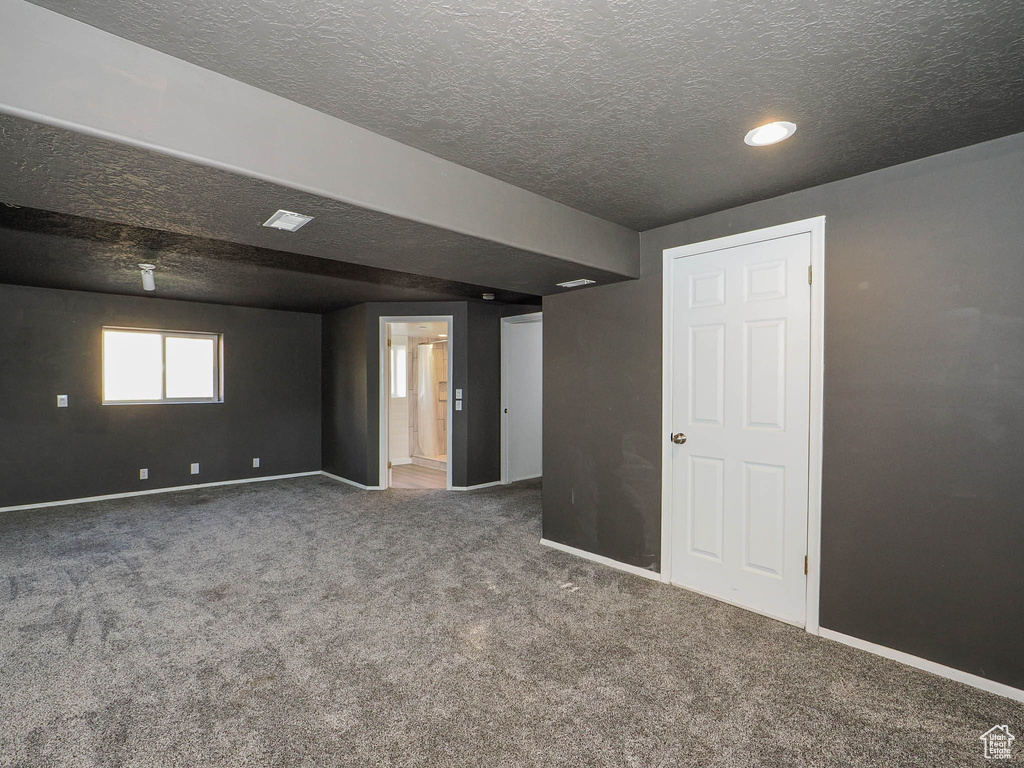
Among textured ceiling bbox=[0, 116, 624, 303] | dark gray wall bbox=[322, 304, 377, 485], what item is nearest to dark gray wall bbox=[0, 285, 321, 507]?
dark gray wall bbox=[322, 304, 377, 485]

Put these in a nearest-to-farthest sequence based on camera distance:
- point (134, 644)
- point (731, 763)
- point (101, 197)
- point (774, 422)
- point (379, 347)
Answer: point (731, 763)
point (101, 197)
point (134, 644)
point (774, 422)
point (379, 347)

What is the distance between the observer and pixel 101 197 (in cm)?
190

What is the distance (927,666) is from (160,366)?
23.5 feet

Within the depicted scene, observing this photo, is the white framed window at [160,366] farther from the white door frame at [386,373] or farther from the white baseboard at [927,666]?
the white baseboard at [927,666]

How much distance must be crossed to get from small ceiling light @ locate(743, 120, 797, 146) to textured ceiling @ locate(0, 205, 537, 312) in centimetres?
301

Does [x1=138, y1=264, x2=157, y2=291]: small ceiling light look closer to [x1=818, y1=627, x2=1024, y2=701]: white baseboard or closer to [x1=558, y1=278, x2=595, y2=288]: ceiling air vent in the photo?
[x1=558, y1=278, x2=595, y2=288]: ceiling air vent

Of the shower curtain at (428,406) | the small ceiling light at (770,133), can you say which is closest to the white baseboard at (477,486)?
the shower curtain at (428,406)

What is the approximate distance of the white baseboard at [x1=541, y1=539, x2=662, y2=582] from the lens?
3324 millimetres

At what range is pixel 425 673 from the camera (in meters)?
2.25

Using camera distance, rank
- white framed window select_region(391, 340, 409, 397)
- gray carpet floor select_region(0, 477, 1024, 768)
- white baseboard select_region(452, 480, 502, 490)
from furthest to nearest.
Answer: white framed window select_region(391, 340, 409, 397), white baseboard select_region(452, 480, 502, 490), gray carpet floor select_region(0, 477, 1024, 768)

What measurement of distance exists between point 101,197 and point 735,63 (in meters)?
2.29

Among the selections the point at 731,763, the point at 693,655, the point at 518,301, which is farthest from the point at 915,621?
the point at 518,301

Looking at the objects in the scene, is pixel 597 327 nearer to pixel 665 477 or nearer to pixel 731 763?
pixel 665 477

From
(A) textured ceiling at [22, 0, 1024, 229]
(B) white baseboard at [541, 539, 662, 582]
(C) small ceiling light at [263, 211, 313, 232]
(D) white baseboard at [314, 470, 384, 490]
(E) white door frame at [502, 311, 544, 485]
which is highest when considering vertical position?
(A) textured ceiling at [22, 0, 1024, 229]
